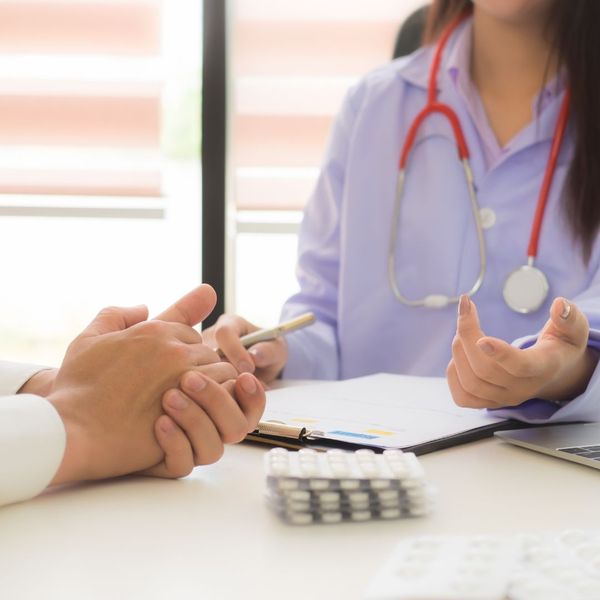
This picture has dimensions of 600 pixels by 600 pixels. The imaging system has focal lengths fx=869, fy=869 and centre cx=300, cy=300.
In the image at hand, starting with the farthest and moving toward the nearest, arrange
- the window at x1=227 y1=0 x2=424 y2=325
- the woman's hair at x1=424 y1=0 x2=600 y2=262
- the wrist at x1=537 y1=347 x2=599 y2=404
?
the window at x1=227 y1=0 x2=424 y2=325 < the woman's hair at x1=424 y1=0 x2=600 y2=262 < the wrist at x1=537 y1=347 x2=599 y2=404

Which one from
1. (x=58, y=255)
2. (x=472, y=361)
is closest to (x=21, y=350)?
(x=58, y=255)

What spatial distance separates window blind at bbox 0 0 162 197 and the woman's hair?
1.59m

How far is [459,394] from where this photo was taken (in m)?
0.81

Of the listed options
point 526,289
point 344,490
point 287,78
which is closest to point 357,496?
point 344,490

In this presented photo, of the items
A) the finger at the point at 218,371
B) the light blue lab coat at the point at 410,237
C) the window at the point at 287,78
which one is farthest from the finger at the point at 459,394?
the window at the point at 287,78

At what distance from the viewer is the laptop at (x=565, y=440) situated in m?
0.70

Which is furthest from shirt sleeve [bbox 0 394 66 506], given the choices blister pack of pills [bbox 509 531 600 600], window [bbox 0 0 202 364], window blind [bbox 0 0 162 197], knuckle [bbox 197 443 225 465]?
window blind [bbox 0 0 162 197]

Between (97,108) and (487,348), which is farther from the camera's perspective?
(97,108)

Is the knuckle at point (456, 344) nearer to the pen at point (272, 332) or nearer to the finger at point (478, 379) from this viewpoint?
the finger at point (478, 379)

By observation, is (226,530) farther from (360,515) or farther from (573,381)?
(573,381)

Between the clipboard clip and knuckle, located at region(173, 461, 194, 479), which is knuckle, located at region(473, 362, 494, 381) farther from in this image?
knuckle, located at region(173, 461, 194, 479)

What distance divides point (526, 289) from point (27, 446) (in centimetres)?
87

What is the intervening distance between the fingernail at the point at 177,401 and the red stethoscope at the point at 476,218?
0.75 metres

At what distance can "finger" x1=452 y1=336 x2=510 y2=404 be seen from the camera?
30.5 inches
